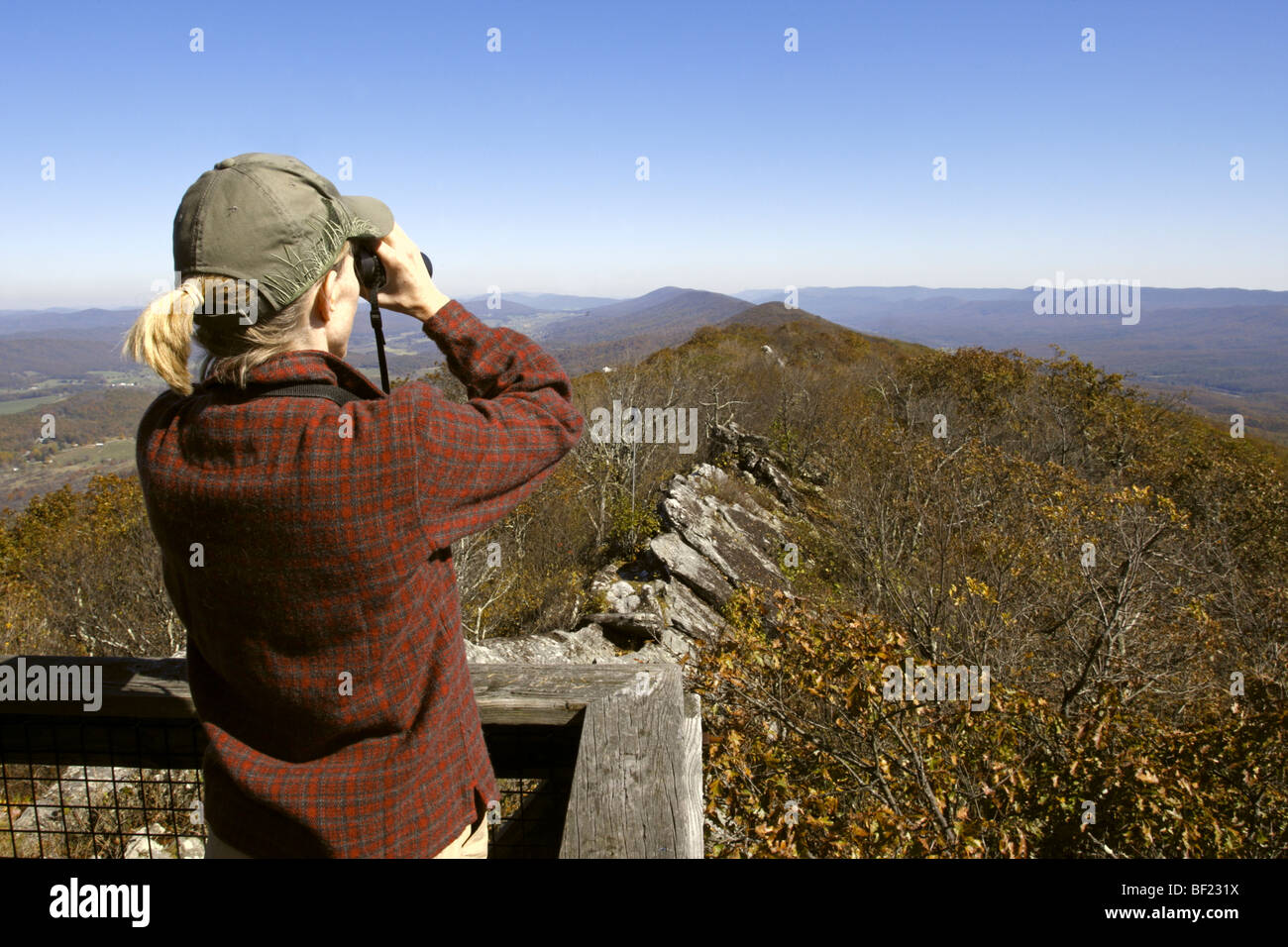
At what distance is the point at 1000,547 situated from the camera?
37.1ft

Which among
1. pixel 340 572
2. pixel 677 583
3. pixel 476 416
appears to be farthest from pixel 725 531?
pixel 340 572

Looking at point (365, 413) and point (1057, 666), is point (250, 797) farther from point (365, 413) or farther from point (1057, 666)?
point (1057, 666)

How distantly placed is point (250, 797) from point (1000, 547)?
11.8 m

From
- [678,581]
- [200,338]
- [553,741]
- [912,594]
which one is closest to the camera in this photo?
[200,338]

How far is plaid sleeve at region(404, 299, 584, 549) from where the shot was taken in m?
1.14

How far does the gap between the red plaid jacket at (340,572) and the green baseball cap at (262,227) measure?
0.14 metres

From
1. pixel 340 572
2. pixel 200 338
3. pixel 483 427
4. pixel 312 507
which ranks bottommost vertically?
pixel 340 572

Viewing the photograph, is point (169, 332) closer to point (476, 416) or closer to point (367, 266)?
point (367, 266)

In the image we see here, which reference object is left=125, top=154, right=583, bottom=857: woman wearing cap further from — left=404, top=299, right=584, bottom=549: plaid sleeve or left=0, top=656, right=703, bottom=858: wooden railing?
left=0, top=656, right=703, bottom=858: wooden railing

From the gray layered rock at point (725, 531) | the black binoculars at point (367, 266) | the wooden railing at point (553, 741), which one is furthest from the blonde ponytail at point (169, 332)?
the gray layered rock at point (725, 531)

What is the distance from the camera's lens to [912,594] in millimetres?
10945

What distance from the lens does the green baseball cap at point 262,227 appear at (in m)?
1.13

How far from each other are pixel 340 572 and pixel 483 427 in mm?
312

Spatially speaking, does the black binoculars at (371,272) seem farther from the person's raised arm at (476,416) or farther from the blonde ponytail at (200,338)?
the blonde ponytail at (200,338)
